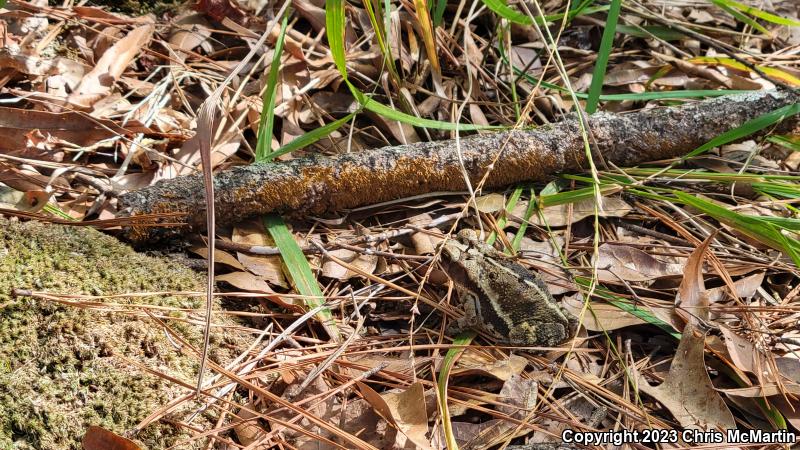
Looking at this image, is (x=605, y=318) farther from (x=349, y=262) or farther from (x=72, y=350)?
(x=72, y=350)

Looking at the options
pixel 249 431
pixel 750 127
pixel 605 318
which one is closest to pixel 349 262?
pixel 249 431

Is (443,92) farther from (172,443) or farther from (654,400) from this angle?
(172,443)

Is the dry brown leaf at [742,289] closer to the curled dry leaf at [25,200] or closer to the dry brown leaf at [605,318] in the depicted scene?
the dry brown leaf at [605,318]

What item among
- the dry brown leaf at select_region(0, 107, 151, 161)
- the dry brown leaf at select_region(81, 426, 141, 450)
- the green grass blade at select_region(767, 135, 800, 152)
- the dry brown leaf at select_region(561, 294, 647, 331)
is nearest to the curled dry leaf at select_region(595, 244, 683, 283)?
the dry brown leaf at select_region(561, 294, 647, 331)

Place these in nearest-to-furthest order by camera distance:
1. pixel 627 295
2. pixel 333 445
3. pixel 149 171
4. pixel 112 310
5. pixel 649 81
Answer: pixel 333 445 → pixel 112 310 → pixel 627 295 → pixel 149 171 → pixel 649 81

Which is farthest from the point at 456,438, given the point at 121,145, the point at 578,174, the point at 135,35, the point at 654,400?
the point at 135,35

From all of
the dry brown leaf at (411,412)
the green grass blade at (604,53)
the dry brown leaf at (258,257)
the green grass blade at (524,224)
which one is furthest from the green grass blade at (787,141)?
the dry brown leaf at (258,257)
